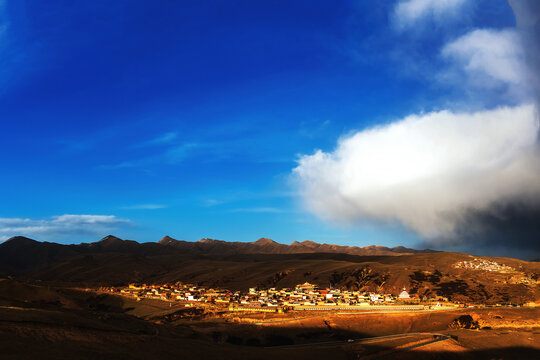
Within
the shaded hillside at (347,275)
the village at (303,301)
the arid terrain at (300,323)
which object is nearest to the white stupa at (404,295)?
the village at (303,301)

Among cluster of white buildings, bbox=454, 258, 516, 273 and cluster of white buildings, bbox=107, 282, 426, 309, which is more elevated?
cluster of white buildings, bbox=454, 258, 516, 273

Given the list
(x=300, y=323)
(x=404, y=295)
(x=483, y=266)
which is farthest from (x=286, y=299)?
(x=483, y=266)

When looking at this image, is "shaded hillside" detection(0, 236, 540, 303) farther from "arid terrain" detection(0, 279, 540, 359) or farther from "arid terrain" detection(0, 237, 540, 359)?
"arid terrain" detection(0, 279, 540, 359)

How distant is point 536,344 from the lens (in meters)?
52.4

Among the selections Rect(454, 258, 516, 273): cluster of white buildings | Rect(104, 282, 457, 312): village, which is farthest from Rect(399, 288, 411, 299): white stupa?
Rect(454, 258, 516, 273): cluster of white buildings

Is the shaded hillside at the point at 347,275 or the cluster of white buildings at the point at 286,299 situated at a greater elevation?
the shaded hillside at the point at 347,275

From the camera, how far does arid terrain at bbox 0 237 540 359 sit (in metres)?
37.3

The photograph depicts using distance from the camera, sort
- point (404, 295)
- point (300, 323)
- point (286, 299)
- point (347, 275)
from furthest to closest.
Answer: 1. point (347, 275)
2. point (404, 295)
3. point (286, 299)
4. point (300, 323)

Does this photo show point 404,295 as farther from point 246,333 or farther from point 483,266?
point 246,333

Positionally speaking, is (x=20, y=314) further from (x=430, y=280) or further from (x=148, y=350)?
(x=430, y=280)

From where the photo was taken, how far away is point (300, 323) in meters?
68.9

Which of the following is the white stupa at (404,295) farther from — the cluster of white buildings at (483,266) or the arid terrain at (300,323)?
the cluster of white buildings at (483,266)

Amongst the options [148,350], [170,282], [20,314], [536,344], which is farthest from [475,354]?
[170,282]

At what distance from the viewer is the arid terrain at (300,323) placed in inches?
1469
